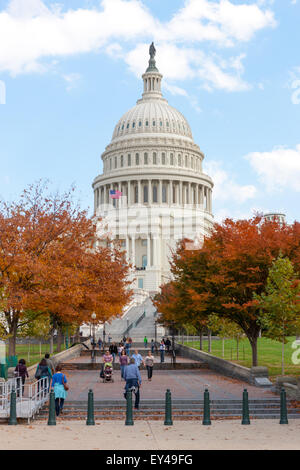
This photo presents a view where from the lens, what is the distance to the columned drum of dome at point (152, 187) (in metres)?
116

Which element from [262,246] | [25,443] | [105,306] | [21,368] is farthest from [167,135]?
[25,443]

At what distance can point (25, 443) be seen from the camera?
1499cm

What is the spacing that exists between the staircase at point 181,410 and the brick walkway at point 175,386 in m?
0.94

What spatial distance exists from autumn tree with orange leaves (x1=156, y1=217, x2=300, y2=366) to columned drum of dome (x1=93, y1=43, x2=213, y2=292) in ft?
245

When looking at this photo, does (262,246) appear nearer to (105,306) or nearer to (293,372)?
(293,372)

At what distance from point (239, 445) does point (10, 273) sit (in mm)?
18324

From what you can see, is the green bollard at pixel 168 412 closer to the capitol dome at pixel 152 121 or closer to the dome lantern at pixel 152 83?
the capitol dome at pixel 152 121

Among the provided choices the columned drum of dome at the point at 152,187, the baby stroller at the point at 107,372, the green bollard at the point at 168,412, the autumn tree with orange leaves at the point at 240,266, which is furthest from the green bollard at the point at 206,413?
the columned drum of dome at the point at 152,187

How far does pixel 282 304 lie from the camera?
27.2 m

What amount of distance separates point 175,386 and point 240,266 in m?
7.68

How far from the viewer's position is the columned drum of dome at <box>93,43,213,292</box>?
379 feet

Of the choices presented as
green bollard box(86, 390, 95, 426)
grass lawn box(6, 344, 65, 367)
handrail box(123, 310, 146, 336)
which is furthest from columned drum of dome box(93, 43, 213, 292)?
green bollard box(86, 390, 95, 426)

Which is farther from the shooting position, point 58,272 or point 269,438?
point 58,272

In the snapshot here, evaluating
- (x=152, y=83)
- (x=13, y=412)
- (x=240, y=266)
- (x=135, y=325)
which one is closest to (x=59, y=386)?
(x=13, y=412)
